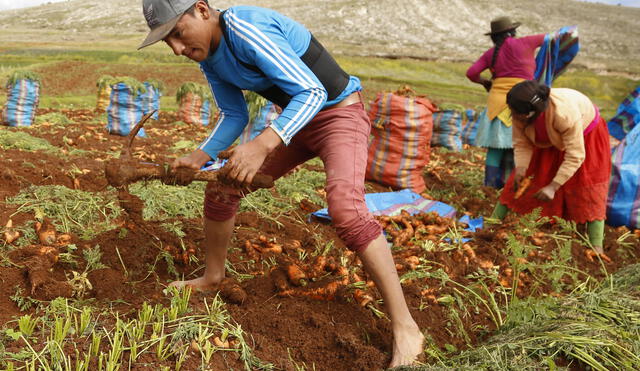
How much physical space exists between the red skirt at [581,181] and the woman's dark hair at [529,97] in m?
0.67

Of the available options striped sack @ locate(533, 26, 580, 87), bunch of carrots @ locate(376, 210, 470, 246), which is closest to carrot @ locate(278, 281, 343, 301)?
bunch of carrots @ locate(376, 210, 470, 246)

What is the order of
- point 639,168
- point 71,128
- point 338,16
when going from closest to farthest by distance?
1. point 639,168
2. point 71,128
3. point 338,16

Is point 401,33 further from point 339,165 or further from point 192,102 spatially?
point 339,165

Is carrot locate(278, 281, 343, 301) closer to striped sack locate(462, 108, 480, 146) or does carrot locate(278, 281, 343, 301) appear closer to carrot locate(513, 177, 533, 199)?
carrot locate(513, 177, 533, 199)

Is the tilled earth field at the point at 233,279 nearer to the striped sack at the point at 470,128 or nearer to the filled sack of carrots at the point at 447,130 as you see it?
the filled sack of carrots at the point at 447,130

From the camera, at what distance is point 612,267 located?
3697 mm

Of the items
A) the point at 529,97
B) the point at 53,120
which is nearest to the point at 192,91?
the point at 53,120

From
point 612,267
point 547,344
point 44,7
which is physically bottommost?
point 44,7

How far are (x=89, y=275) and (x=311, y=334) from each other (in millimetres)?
1238

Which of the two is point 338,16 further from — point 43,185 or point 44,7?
point 43,185

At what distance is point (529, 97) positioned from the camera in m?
3.38

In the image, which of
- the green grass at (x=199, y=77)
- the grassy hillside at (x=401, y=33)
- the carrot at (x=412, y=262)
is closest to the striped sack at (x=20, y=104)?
the green grass at (x=199, y=77)

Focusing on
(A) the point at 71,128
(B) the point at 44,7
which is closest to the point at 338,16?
(B) the point at 44,7

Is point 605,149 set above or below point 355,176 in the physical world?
below
